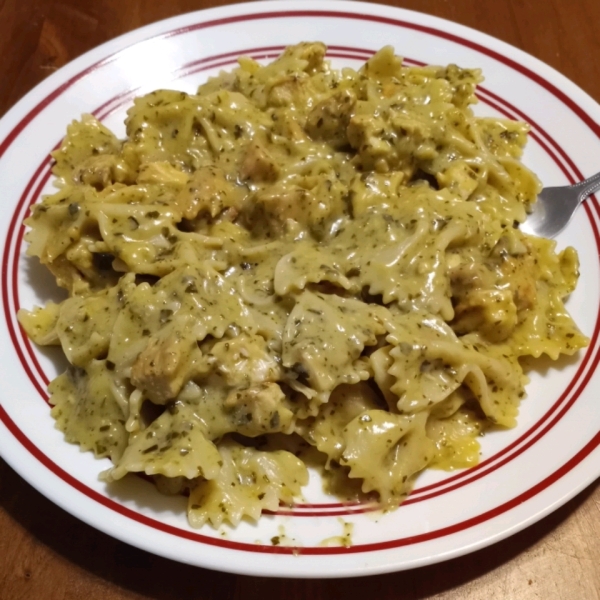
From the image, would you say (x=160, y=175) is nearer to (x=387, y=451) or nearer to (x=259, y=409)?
(x=259, y=409)

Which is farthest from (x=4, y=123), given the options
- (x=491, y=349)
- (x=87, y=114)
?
(x=491, y=349)

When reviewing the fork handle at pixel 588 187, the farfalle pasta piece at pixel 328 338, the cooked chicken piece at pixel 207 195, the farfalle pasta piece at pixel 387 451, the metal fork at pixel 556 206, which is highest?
the fork handle at pixel 588 187

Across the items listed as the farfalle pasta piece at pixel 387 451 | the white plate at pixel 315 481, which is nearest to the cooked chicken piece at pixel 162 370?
the white plate at pixel 315 481

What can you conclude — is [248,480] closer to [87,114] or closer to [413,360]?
[413,360]

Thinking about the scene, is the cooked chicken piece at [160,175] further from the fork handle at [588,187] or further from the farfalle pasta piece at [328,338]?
the fork handle at [588,187]

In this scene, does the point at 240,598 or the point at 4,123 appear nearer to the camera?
the point at 240,598

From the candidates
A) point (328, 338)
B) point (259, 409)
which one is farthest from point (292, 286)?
point (259, 409)
